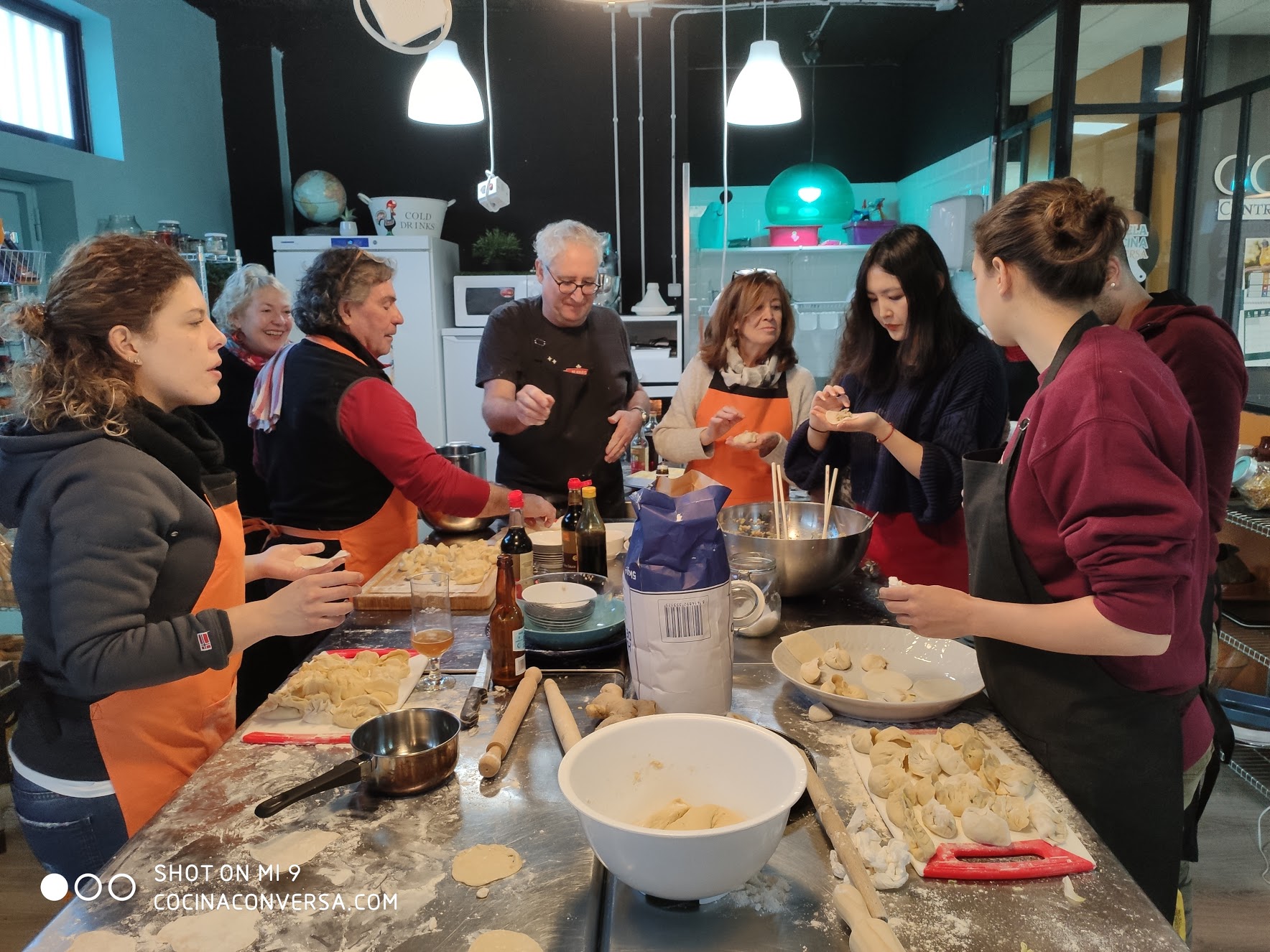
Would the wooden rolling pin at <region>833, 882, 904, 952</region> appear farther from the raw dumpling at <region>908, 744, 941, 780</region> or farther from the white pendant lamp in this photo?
the white pendant lamp

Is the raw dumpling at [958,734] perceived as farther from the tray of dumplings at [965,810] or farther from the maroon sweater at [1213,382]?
the maroon sweater at [1213,382]

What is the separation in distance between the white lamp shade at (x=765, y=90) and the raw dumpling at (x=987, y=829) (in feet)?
10.3

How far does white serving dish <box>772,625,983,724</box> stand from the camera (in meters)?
1.44

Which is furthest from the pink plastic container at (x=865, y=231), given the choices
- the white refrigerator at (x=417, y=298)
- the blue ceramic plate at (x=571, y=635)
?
the blue ceramic plate at (x=571, y=635)

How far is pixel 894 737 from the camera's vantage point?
135cm

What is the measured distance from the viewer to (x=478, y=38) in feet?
20.2

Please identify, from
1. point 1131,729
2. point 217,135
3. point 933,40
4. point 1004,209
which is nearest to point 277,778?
point 1131,729

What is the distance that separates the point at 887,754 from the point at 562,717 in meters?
0.51

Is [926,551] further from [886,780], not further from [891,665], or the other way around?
[886,780]

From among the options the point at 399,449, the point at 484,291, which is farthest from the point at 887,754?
the point at 484,291

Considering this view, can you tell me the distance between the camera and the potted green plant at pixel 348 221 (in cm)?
582

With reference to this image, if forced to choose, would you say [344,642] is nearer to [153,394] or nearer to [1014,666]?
[153,394]

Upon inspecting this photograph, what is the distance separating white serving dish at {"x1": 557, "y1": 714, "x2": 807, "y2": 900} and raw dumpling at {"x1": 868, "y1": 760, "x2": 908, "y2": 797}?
21cm

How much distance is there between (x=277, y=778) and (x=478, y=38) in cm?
601
